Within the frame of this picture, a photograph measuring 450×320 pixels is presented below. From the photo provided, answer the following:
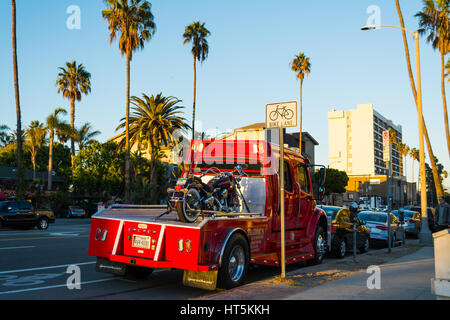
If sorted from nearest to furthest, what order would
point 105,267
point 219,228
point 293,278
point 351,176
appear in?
point 219,228, point 105,267, point 293,278, point 351,176

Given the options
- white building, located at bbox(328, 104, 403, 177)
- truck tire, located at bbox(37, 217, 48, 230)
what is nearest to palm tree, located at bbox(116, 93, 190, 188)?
truck tire, located at bbox(37, 217, 48, 230)

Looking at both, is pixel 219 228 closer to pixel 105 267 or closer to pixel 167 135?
pixel 105 267

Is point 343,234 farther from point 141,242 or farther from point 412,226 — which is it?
point 412,226

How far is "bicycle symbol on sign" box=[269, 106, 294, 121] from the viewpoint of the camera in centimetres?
809

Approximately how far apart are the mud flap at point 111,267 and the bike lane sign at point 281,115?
372 cm

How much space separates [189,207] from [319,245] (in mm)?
5166

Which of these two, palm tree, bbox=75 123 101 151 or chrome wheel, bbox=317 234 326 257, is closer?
chrome wheel, bbox=317 234 326 257

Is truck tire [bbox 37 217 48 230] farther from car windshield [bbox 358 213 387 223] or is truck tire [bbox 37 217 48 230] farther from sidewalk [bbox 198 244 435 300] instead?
sidewalk [bbox 198 244 435 300]

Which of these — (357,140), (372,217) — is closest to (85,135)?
(372,217)

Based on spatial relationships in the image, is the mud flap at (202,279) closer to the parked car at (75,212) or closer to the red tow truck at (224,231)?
the red tow truck at (224,231)

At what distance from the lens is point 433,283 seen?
268 inches

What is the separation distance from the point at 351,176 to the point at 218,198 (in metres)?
120

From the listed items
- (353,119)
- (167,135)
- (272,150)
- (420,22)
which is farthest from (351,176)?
(272,150)

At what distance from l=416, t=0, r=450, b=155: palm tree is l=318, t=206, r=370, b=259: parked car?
17431 millimetres
